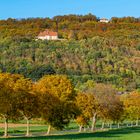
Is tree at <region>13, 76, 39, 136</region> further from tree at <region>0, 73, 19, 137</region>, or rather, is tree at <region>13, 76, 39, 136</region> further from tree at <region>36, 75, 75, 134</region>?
tree at <region>36, 75, 75, 134</region>

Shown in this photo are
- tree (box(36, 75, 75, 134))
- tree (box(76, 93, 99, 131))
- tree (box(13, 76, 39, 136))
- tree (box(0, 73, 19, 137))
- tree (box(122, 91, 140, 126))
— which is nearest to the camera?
tree (box(0, 73, 19, 137))

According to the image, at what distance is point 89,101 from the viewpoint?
108812 mm

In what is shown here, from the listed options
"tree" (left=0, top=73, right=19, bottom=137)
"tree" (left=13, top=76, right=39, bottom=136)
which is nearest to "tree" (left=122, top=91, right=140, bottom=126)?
"tree" (left=13, top=76, right=39, bottom=136)

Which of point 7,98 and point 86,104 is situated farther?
point 86,104

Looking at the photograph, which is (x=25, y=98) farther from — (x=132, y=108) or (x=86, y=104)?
(x=132, y=108)

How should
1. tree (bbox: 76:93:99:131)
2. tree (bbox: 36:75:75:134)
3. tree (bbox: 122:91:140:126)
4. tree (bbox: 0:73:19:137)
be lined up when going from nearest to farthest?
1. tree (bbox: 0:73:19:137)
2. tree (bbox: 36:75:75:134)
3. tree (bbox: 76:93:99:131)
4. tree (bbox: 122:91:140:126)

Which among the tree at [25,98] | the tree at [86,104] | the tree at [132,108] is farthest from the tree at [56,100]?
the tree at [132,108]

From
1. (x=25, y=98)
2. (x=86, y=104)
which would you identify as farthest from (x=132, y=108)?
(x=25, y=98)

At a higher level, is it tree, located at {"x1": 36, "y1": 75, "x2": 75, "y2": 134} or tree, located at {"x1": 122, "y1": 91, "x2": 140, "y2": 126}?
tree, located at {"x1": 36, "y1": 75, "x2": 75, "y2": 134}

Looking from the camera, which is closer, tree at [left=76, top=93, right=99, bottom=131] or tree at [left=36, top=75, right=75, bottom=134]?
tree at [left=36, top=75, right=75, bottom=134]

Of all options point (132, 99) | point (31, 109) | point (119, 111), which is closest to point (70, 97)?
point (31, 109)

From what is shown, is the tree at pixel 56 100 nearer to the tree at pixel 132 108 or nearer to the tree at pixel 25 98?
the tree at pixel 25 98

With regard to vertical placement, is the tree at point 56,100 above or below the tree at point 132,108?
above

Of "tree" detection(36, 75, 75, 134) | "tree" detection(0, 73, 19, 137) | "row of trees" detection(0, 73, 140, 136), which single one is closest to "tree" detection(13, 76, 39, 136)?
"row of trees" detection(0, 73, 140, 136)
